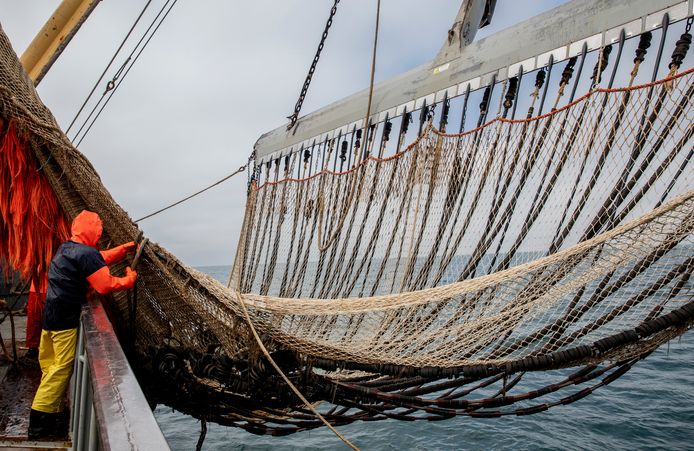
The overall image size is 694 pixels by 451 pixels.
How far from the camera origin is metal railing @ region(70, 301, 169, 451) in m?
1.10

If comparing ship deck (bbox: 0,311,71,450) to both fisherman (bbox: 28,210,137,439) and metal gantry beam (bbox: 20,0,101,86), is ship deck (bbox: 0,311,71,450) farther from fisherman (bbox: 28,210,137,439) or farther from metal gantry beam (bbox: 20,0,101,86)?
metal gantry beam (bbox: 20,0,101,86)

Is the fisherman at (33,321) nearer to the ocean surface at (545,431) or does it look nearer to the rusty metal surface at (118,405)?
the rusty metal surface at (118,405)

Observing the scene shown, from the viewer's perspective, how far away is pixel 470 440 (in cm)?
873

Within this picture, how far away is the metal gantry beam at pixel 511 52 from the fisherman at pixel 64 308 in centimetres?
434

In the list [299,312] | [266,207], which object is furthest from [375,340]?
[266,207]

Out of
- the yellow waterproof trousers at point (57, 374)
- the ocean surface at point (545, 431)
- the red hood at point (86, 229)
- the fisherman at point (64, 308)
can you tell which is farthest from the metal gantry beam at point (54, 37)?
the ocean surface at point (545, 431)

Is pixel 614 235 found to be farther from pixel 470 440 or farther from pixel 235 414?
pixel 470 440

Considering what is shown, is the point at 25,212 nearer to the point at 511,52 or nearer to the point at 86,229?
the point at 86,229

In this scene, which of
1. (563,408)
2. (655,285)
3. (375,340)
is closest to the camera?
(655,285)

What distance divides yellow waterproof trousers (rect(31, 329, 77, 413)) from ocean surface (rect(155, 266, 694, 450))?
576cm

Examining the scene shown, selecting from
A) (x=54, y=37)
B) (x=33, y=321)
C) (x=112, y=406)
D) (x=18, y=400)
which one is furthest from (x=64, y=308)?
(x=54, y=37)

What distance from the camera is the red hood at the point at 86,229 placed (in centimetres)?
317

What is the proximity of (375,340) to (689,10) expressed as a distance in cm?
357

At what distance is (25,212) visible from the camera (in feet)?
11.1
